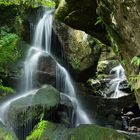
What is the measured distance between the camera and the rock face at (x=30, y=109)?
10328 millimetres

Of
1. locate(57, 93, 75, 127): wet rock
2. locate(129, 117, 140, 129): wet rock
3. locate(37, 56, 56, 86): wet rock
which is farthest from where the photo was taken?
locate(37, 56, 56, 86): wet rock

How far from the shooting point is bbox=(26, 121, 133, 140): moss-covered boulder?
28.4 ft

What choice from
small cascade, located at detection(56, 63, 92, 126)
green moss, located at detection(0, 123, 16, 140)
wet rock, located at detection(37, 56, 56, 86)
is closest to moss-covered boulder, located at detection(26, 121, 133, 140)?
green moss, located at detection(0, 123, 16, 140)

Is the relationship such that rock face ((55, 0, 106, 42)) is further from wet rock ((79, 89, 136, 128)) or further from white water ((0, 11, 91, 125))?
wet rock ((79, 89, 136, 128))

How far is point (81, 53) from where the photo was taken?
46.3 feet

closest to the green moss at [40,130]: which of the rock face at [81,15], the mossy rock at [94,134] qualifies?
the mossy rock at [94,134]

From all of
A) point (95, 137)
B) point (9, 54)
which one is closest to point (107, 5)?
point (9, 54)

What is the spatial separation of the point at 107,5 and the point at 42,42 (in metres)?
9.21

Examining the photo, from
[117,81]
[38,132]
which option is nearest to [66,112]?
[38,132]

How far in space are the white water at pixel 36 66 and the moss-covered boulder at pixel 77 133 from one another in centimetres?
327

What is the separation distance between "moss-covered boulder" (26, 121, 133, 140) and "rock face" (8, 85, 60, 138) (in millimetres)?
1088

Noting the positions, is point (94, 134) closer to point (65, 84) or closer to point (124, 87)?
point (65, 84)

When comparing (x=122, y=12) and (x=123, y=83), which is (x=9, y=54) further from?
(x=123, y=83)

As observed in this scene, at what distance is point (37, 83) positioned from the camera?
1414 centimetres
